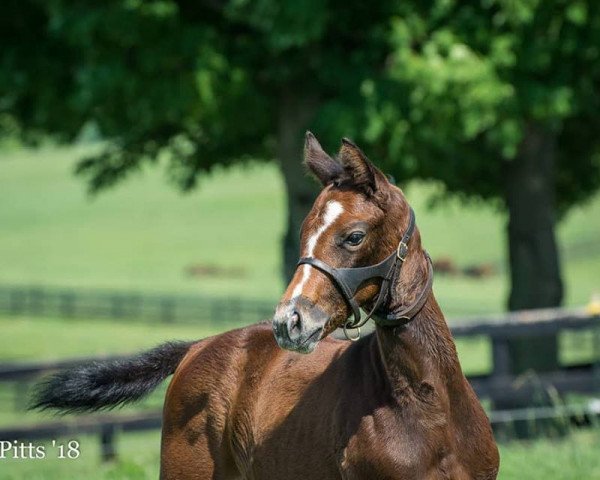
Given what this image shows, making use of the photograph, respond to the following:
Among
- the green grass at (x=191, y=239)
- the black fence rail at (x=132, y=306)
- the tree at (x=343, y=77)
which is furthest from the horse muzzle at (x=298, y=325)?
the green grass at (x=191, y=239)

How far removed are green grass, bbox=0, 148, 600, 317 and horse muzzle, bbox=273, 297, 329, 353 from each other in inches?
1216

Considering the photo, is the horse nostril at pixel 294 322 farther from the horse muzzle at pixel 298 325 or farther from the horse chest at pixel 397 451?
the horse chest at pixel 397 451

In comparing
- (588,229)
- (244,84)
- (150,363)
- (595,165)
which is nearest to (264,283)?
(588,229)

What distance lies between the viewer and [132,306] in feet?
124

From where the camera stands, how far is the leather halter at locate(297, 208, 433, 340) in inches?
176

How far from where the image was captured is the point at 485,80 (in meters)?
11.6

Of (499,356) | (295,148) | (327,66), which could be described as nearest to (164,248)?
(295,148)

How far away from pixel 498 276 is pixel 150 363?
136 feet

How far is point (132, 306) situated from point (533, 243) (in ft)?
80.6

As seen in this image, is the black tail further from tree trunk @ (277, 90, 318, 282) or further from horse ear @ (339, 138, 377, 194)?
tree trunk @ (277, 90, 318, 282)

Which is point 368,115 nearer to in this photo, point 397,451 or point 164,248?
point 397,451

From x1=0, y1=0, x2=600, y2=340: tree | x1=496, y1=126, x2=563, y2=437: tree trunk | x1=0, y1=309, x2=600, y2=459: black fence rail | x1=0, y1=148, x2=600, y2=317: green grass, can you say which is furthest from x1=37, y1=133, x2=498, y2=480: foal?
x1=0, y1=148, x2=600, y2=317: green grass

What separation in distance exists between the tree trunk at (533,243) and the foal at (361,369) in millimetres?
9741

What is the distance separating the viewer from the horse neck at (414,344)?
185 inches
